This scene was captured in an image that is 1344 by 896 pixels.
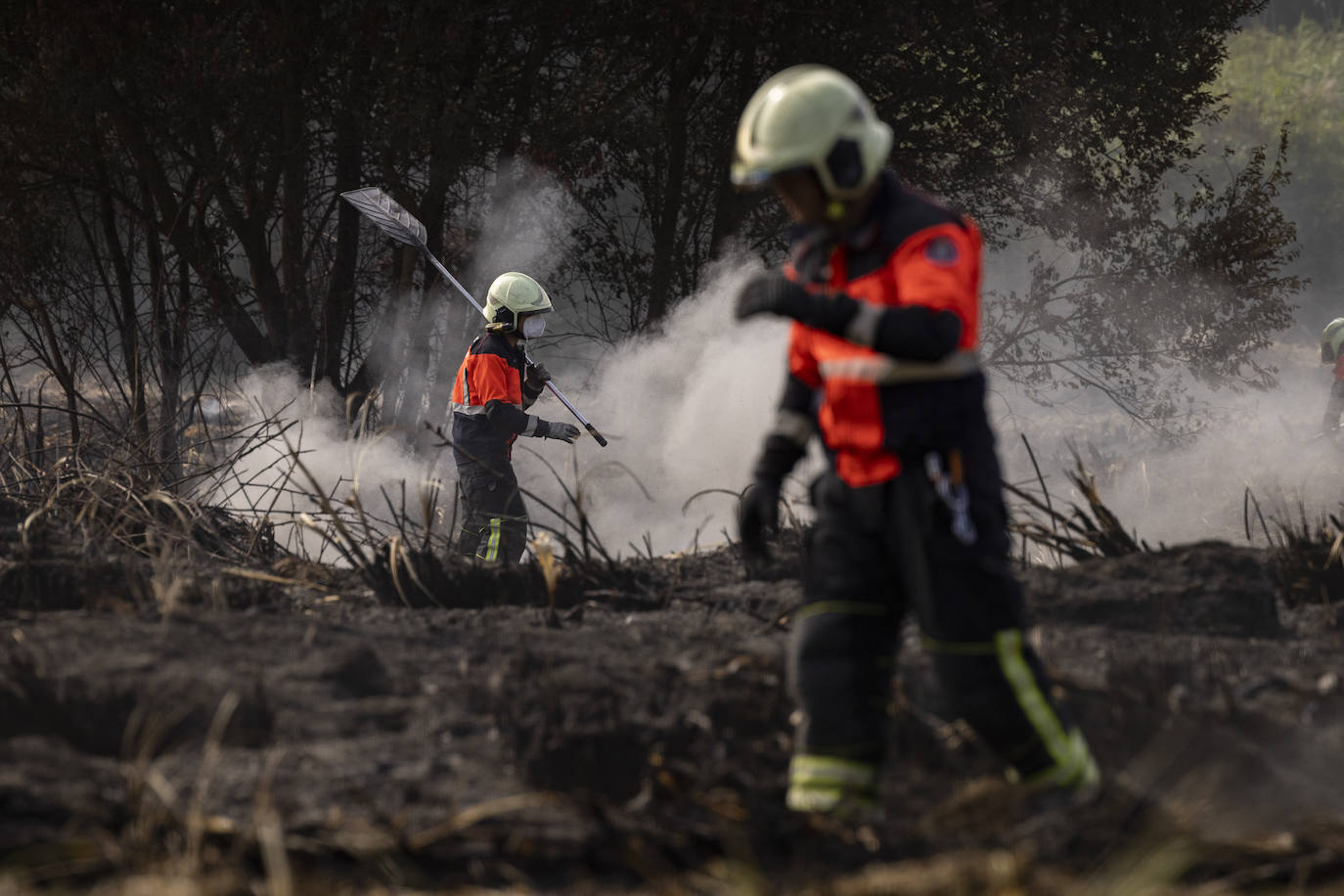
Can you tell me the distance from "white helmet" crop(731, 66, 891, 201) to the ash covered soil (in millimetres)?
1307

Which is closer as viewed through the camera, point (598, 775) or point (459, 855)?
point (459, 855)

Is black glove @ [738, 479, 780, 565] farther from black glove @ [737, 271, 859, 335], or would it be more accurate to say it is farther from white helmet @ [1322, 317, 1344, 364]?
white helmet @ [1322, 317, 1344, 364]

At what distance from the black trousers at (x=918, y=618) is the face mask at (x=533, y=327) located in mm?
4743

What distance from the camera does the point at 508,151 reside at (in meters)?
8.70

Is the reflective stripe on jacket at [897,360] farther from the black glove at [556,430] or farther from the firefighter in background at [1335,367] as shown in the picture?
the firefighter in background at [1335,367]

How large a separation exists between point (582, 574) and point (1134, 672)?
6.91 feet

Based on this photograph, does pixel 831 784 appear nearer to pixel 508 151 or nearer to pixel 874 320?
pixel 874 320

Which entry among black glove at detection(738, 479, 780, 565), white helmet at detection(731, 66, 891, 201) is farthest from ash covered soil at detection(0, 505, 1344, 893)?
white helmet at detection(731, 66, 891, 201)

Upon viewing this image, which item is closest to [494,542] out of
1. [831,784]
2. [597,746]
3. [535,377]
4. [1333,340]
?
[535,377]

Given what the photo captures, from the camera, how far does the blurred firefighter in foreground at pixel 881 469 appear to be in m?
2.58

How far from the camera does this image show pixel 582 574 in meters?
4.75

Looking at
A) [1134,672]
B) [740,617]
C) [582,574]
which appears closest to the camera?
[1134,672]

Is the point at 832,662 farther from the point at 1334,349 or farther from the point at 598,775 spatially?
the point at 1334,349

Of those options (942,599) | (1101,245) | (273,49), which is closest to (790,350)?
(942,599)
